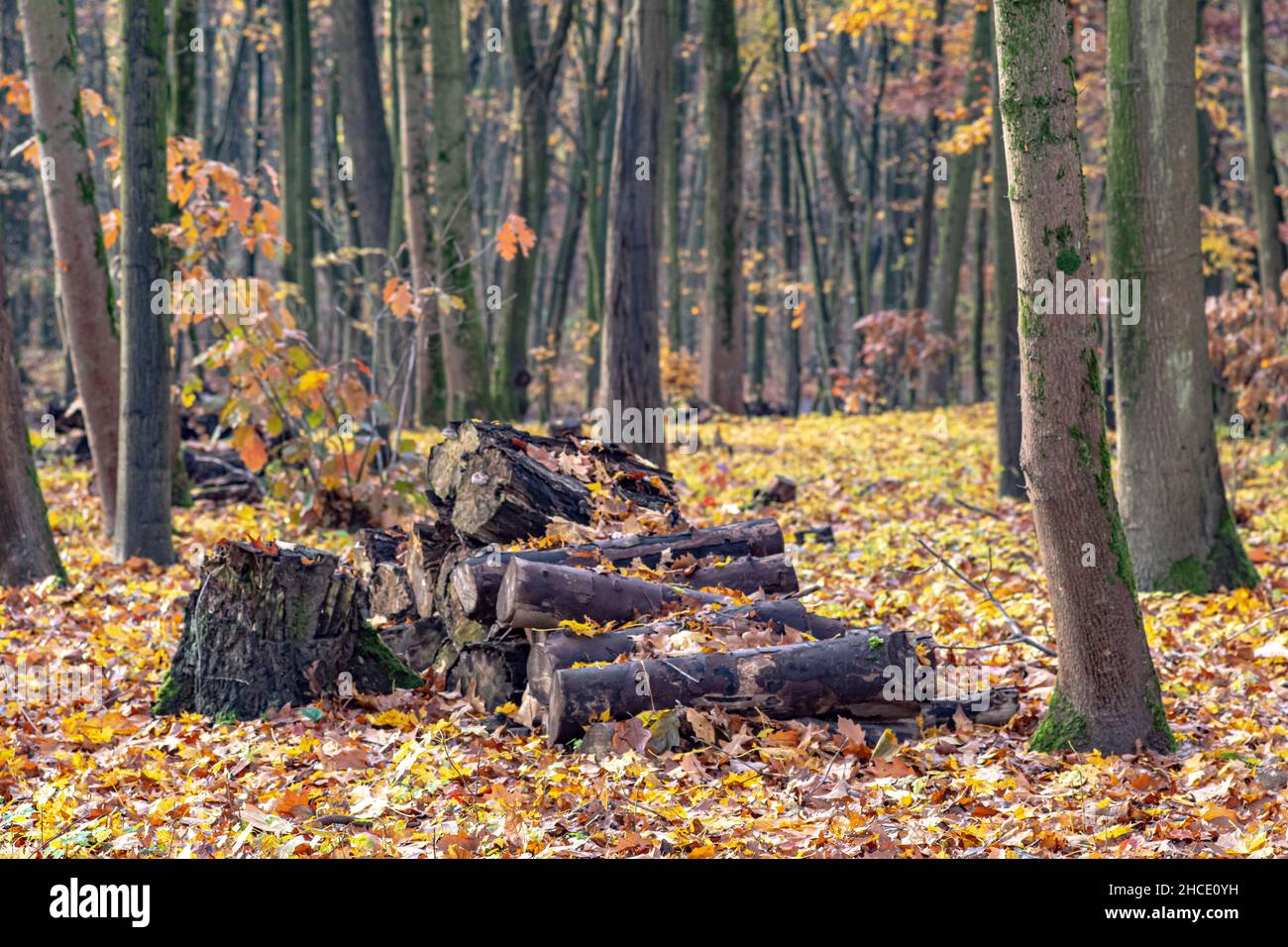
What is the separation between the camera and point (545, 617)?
5863 mm

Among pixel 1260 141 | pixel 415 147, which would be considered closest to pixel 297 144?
pixel 415 147

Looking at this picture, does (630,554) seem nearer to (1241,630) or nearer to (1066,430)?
(1066,430)

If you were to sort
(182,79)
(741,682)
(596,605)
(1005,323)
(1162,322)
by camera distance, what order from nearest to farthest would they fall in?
(741,682) < (596,605) < (1162,322) < (1005,323) < (182,79)

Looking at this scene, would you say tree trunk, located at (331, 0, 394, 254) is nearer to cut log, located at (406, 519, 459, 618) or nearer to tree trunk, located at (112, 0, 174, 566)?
tree trunk, located at (112, 0, 174, 566)

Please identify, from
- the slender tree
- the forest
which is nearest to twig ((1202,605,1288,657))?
the forest

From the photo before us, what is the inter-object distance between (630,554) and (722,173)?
503 inches

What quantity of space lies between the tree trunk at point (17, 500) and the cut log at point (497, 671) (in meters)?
4.00

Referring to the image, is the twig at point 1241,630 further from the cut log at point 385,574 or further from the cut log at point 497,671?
the cut log at point 385,574

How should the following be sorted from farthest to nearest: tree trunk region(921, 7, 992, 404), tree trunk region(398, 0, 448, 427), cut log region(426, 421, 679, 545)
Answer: tree trunk region(921, 7, 992, 404), tree trunk region(398, 0, 448, 427), cut log region(426, 421, 679, 545)

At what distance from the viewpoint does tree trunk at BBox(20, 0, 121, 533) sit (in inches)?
384

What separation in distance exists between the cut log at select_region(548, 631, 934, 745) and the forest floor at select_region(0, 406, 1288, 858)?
14 cm

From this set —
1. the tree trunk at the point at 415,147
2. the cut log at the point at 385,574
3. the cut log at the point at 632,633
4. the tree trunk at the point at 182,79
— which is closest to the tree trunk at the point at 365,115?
the tree trunk at the point at 415,147
